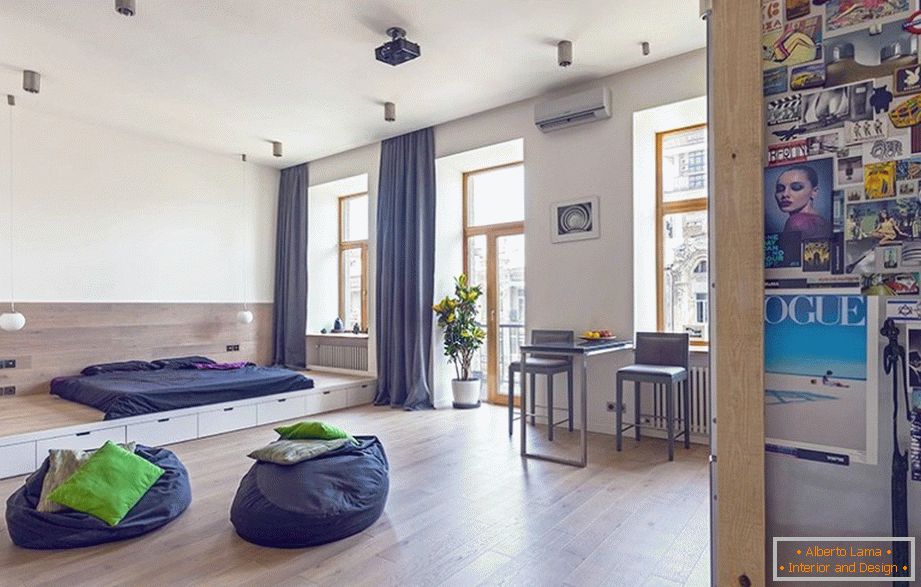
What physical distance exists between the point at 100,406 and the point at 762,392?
463 centimetres

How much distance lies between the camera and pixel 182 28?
11.6 feet

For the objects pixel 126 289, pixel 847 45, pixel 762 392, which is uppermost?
pixel 847 45

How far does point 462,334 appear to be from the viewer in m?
5.41

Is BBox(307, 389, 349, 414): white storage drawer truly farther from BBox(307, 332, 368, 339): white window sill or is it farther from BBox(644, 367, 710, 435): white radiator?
BBox(644, 367, 710, 435): white radiator

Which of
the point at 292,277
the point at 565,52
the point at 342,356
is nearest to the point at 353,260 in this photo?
the point at 292,277

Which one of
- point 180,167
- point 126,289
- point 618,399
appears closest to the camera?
point 618,399

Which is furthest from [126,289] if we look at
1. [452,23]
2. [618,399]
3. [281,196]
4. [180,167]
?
[618,399]

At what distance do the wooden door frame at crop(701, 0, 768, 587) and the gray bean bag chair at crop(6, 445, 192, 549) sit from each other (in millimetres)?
2530

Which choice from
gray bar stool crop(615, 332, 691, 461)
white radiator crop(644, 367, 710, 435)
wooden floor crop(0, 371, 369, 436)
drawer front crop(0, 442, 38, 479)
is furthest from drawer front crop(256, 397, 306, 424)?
white radiator crop(644, 367, 710, 435)

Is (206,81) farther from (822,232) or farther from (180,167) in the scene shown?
(822,232)

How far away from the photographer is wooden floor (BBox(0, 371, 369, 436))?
3762 mm

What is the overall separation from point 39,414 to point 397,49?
3917mm

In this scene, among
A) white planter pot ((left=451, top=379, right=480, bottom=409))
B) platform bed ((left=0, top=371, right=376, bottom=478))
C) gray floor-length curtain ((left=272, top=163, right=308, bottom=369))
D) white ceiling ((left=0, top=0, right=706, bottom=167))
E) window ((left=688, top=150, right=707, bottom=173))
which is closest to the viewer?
white ceiling ((left=0, top=0, right=706, bottom=167))

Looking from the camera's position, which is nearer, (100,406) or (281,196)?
(100,406)
